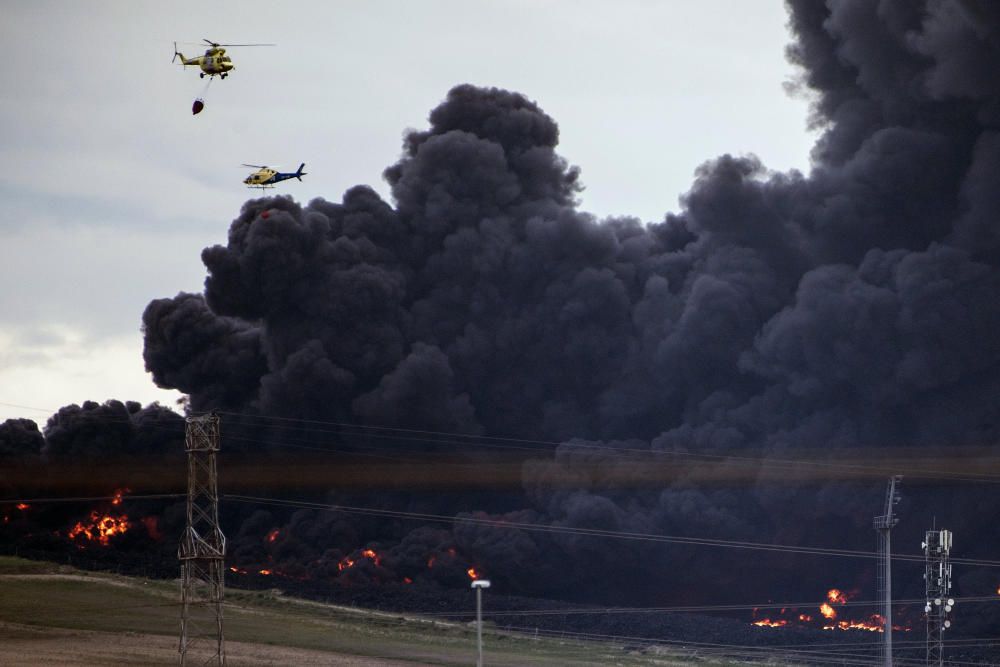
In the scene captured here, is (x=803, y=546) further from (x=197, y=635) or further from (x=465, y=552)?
(x=197, y=635)

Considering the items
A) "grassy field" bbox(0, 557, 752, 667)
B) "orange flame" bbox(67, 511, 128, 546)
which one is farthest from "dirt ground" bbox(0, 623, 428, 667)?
"orange flame" bbox(67, 511, 128, 546)

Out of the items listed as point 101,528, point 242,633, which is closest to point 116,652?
point 242,633

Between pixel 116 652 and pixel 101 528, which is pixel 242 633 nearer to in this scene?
pixel 116 652

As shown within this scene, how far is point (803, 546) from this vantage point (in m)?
126

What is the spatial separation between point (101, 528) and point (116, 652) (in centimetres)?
5373

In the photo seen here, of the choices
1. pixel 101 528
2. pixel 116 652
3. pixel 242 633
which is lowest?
pixel 116 652

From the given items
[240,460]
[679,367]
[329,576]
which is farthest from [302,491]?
[679,367]

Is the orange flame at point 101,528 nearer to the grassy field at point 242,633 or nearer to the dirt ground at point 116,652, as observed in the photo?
the grassy field at point 242,633

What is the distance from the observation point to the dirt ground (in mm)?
92188

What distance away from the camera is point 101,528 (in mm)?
148875

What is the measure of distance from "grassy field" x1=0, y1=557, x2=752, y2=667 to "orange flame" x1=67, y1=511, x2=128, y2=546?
18015 millimetres

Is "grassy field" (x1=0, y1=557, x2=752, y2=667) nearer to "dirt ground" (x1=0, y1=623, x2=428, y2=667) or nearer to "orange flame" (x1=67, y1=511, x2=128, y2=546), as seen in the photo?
"dirt ground" (x1=0, y1=623, x2=428, y2=667)

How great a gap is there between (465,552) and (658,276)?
103 ft

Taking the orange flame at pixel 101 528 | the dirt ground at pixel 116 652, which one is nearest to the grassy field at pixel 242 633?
the dirt ground at pixel 116 652
